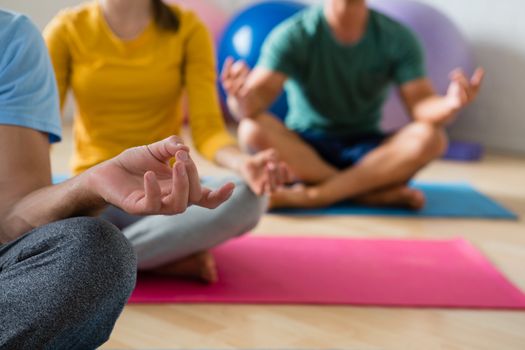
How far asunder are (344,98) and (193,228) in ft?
3.44

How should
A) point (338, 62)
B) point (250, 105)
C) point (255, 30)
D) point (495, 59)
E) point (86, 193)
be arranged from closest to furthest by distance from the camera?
point (86, 193), point (250, 105), point (338, 62), point (255, 30), point (495, 59)

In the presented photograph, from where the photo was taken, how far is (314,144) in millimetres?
Answer: 2479

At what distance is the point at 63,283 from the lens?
90cm

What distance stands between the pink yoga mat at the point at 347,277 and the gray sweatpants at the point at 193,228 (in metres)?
0.08

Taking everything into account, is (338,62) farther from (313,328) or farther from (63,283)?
(63,283)

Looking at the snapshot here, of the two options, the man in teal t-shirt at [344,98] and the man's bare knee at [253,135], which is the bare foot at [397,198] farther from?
the man's bare knee at [253,135]

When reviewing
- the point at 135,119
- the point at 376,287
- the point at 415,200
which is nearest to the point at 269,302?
the point at 376,287

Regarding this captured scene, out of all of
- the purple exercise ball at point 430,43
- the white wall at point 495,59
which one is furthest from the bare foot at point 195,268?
the white wall at point 495,59

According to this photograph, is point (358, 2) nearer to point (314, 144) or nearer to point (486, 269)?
point (314, 144)

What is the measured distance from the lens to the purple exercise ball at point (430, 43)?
3.41 m

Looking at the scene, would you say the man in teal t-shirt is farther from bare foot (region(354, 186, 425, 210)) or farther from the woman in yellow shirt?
the woman in yellow shirt

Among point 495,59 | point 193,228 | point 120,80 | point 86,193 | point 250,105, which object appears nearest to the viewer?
point 86,193

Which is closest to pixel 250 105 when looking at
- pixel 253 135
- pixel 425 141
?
pixel 253 135

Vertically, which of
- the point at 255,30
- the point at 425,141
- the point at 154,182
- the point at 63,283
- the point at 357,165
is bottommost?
the point at 357,165
